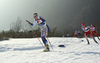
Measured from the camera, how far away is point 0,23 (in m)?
184

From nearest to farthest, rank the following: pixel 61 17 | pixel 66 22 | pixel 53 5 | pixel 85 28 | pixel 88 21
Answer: pixel 85 28, pixel 88 21, pixel 66 22, pixel 61 17, pixel 53 5

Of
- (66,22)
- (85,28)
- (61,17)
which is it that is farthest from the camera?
(61,17)

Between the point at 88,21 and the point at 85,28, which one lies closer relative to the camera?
the point at 85,28

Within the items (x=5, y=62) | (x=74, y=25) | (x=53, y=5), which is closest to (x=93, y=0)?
(x=74, y=25)

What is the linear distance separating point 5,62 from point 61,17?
9497cm

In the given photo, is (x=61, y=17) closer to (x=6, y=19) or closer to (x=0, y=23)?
(x=6, y=19)

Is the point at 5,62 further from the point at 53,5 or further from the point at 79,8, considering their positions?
the point at 53,5

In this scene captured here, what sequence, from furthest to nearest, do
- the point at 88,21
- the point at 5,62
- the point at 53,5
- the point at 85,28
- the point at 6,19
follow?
the point at 6,19 → the point at 53,5 → the point at 88,21 → the point at 85,28 → the point at 5,62

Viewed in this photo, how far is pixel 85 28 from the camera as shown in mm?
8984

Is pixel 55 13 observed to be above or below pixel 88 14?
above

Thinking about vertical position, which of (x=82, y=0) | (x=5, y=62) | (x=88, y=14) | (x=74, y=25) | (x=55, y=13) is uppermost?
(x=82, y=0)

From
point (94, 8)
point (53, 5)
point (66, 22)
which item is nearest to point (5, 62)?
point (94, 8)

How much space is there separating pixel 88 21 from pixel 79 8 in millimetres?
22018

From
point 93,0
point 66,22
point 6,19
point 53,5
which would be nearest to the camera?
point 93,0
